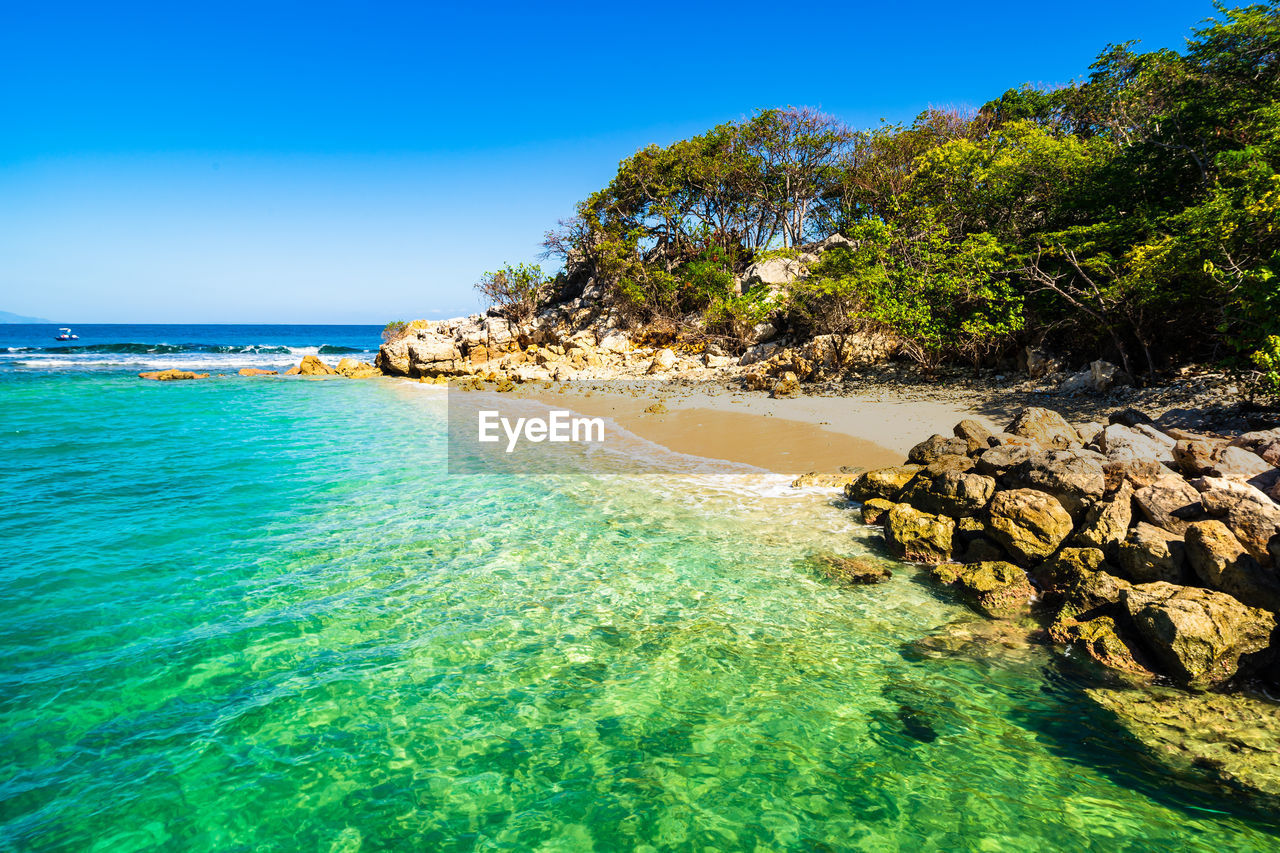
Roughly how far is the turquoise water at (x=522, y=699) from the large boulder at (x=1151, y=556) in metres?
1.57

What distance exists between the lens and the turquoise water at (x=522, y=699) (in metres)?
3.99

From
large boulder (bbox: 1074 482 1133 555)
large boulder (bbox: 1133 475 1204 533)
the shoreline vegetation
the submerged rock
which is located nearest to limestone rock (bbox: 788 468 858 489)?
the shoreline vegetation

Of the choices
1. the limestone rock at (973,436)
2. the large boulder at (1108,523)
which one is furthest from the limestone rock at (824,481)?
the large boulder at (1108,523)

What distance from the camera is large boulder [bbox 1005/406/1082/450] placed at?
10.1 meters

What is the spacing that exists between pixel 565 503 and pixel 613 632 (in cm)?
486

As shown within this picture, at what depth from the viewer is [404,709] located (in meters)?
5.16

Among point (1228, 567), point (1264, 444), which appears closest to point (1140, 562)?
point (1228, 567)

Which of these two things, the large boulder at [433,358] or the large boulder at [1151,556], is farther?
the large boulder at [433,358]

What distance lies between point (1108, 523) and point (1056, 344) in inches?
540

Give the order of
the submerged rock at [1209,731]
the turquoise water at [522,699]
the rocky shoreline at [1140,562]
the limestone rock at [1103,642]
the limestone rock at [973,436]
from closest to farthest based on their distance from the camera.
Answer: the turquoise water at [522,699]
the submerged rock at [1209,731]
the rocky shoreline at [1140,562]
the limestone rock at [1103,642]
the limestone rock at [973,436]

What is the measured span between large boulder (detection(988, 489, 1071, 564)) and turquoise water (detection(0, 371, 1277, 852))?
126 cm

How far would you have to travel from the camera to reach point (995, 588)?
6.95 m

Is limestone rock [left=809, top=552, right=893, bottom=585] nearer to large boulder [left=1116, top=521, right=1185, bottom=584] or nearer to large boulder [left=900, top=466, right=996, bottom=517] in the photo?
large boulder [left=900, top=466, right=996, bottom=517]

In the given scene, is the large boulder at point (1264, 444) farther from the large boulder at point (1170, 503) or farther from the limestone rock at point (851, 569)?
the limestone rock at point (851, 569)
